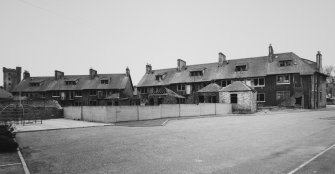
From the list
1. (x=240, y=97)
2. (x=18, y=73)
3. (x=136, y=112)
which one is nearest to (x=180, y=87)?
(x=240, y=97)

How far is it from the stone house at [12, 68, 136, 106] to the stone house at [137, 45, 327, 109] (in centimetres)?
677

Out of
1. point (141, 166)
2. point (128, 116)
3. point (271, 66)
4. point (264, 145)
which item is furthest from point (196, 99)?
point (141, 166)

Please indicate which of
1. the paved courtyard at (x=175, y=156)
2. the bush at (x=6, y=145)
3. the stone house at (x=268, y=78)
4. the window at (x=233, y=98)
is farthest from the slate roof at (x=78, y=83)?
the bush at (x=6, y=145)

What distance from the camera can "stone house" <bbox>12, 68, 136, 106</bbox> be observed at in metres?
54.9

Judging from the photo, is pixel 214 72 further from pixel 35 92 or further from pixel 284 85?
pixel 35 92

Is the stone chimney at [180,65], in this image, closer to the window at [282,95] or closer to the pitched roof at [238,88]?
the pitched roof at [238,88]

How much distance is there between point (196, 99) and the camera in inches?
1748

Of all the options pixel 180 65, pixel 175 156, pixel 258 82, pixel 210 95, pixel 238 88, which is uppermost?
pixel 180 65

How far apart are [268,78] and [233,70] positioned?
7328 mm

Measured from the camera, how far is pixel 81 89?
56.2 meters

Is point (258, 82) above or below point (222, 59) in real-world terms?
below

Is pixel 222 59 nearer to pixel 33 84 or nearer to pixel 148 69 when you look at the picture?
pixel 148 69

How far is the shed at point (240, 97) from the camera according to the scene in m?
37.1

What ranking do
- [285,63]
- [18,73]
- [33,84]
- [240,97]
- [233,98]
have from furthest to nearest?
[18,73]
[33,84]
[285,63]
[233,98]
[240,97]
